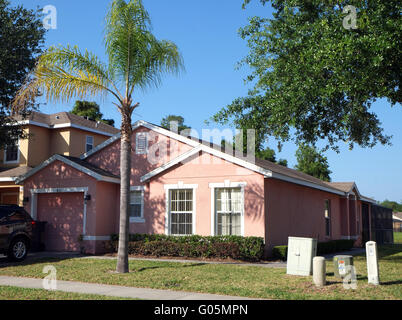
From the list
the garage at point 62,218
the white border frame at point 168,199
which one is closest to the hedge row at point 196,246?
the white border frame at point 168,199

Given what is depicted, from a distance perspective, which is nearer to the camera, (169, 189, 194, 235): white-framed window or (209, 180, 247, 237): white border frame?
(209, 180, 247, 237): white border frame

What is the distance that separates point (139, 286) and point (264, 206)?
22.8ft

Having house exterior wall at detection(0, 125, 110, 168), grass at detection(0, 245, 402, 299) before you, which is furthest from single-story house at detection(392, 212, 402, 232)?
grass at detection(0, 245, 402, 299)

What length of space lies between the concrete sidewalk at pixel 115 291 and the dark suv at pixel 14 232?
11.3 ft

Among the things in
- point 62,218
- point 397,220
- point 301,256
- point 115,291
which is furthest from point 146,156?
point 397,220

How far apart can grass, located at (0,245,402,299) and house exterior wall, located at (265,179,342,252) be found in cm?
328

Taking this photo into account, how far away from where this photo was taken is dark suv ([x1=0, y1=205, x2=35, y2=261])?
46.1ft

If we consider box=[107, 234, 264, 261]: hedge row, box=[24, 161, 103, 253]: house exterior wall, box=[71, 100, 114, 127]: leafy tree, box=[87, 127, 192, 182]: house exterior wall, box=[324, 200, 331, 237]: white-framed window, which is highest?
box=[71, 100, 114, 127]: leafy tree

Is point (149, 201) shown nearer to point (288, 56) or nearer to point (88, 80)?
point (88, 80)

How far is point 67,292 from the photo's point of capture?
29.6ft

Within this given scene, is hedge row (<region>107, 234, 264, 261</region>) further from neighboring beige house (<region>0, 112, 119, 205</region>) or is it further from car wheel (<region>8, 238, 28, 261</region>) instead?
neighboring beige house (<region>0, 112, 119, 205</region>)

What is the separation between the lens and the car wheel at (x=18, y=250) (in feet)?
46.9

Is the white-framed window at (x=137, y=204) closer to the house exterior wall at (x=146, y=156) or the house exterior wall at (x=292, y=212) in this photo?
the house exterior wall at (x=146, y=156)
